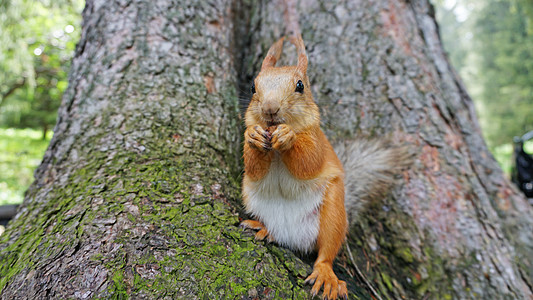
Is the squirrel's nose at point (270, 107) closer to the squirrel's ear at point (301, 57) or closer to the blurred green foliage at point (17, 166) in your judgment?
the squirrel's ear at point (301, 57)

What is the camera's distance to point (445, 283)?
63.9 inches

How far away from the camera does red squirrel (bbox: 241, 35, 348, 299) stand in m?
1.24

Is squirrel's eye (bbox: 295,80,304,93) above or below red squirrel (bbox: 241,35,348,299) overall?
above

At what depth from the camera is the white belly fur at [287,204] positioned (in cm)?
136

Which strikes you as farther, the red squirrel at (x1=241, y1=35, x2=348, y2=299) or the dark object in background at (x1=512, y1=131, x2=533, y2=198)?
the dark object in background at (x1=512, y1=131, x2=533, y2=198)

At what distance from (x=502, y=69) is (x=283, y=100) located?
44.7 feet

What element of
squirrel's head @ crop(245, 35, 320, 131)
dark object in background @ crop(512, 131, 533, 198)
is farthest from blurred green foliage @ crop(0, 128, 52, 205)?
dark object in background @ crop(512, 131, 533, 198)

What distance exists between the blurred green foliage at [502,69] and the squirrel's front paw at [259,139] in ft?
25.6

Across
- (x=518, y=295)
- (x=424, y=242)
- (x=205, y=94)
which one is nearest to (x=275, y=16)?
(x=205, y=94)

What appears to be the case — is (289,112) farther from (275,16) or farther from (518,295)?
(518,295)

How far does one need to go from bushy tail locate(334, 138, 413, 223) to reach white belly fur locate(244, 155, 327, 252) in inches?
16.0

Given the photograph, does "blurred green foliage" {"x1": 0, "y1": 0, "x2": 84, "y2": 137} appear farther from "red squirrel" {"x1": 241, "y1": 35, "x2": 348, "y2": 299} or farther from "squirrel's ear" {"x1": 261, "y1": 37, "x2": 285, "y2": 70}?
"red squirrel" {"x1": 241, "y1": 35, "x2": 348, "y2": 299}

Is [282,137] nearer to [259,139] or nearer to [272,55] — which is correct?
[259,139]

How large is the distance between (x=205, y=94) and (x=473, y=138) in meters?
1.70
